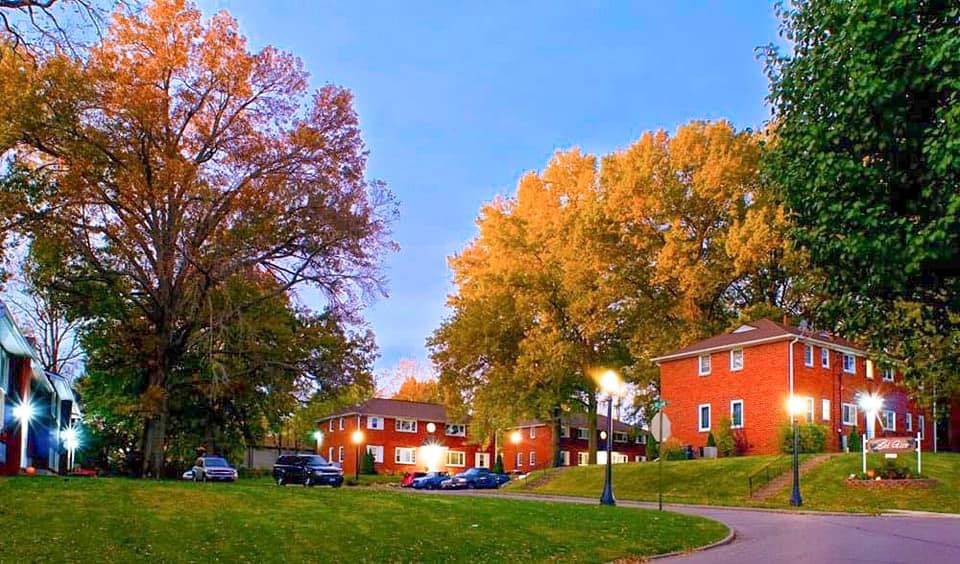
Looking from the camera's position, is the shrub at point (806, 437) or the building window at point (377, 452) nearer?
the shrub at point (806, 437)

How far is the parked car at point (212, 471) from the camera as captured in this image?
37.9m

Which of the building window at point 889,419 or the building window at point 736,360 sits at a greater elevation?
the building window at point 736,360

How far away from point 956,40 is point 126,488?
61.2 ft

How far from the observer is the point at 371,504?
21391 millimetres

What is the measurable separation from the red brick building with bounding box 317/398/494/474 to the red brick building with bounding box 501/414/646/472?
3.20m

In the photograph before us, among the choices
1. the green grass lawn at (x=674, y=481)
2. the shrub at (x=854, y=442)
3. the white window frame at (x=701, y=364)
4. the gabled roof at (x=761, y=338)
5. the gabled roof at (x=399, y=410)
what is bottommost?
the green grass lawn at (x=674, y=481)

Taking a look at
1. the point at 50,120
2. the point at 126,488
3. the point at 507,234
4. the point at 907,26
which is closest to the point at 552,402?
the point at 507,234

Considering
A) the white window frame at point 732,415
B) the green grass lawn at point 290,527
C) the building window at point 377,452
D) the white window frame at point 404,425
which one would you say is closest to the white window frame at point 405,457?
the building window at point 377,452

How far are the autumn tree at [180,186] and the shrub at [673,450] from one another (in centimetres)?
2021

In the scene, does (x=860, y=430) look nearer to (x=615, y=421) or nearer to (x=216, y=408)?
(x=216, y=408)

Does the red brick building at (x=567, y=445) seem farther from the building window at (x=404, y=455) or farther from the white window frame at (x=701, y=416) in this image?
the white window frame at (x=701, y=416)

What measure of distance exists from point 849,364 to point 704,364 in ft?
24.0

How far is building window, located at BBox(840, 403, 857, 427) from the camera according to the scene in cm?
4699

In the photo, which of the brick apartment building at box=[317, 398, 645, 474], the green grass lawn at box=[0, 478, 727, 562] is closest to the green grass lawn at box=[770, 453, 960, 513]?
the green grass lawn at box=[0, 478, 727, 562]
